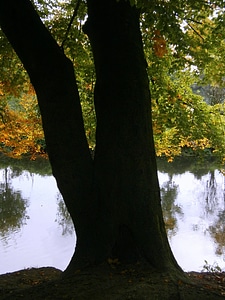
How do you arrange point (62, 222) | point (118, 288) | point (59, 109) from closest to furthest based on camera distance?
point (118, 288), point (59, 109), point (62, 222)

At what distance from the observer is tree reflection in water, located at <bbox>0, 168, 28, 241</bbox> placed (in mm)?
10461

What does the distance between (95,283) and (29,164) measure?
876 inches

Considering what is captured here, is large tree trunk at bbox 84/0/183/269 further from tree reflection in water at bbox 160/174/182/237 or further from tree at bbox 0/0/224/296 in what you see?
tree reflection in water at bbox 160/174/182/237

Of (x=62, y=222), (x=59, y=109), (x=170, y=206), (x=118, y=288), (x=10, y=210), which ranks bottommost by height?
(x=62, y=222)

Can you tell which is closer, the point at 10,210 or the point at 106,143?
the point at 106,143

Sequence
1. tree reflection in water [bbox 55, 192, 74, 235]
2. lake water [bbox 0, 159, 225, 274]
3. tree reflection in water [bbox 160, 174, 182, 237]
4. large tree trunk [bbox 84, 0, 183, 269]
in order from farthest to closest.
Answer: tree reflection in water [bbox 160, 174, 182, 237] → tree reflection in water [bbox 55, 192, 74, 235] → lake water [bbox 0, 159, 225, 274] → large tree trunk [bbox 84, 0, 183, 269]

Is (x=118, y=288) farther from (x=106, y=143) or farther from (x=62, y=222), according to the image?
(x=62, y=222)

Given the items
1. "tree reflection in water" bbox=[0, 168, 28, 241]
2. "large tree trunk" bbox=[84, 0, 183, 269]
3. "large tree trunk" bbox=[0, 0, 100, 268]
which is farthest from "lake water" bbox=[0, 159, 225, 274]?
"large tree trunk" bbox=[84, 0, 183, 269]

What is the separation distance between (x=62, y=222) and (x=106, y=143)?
8357 millimetres

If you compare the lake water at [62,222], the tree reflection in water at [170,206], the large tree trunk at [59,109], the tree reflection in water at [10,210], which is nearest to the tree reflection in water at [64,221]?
the lake water at [62,222]

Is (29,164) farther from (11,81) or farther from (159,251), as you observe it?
(159,251)

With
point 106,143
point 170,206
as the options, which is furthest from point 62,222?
point 106,143

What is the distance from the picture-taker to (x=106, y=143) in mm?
3301

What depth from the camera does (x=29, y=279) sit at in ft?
14.0
